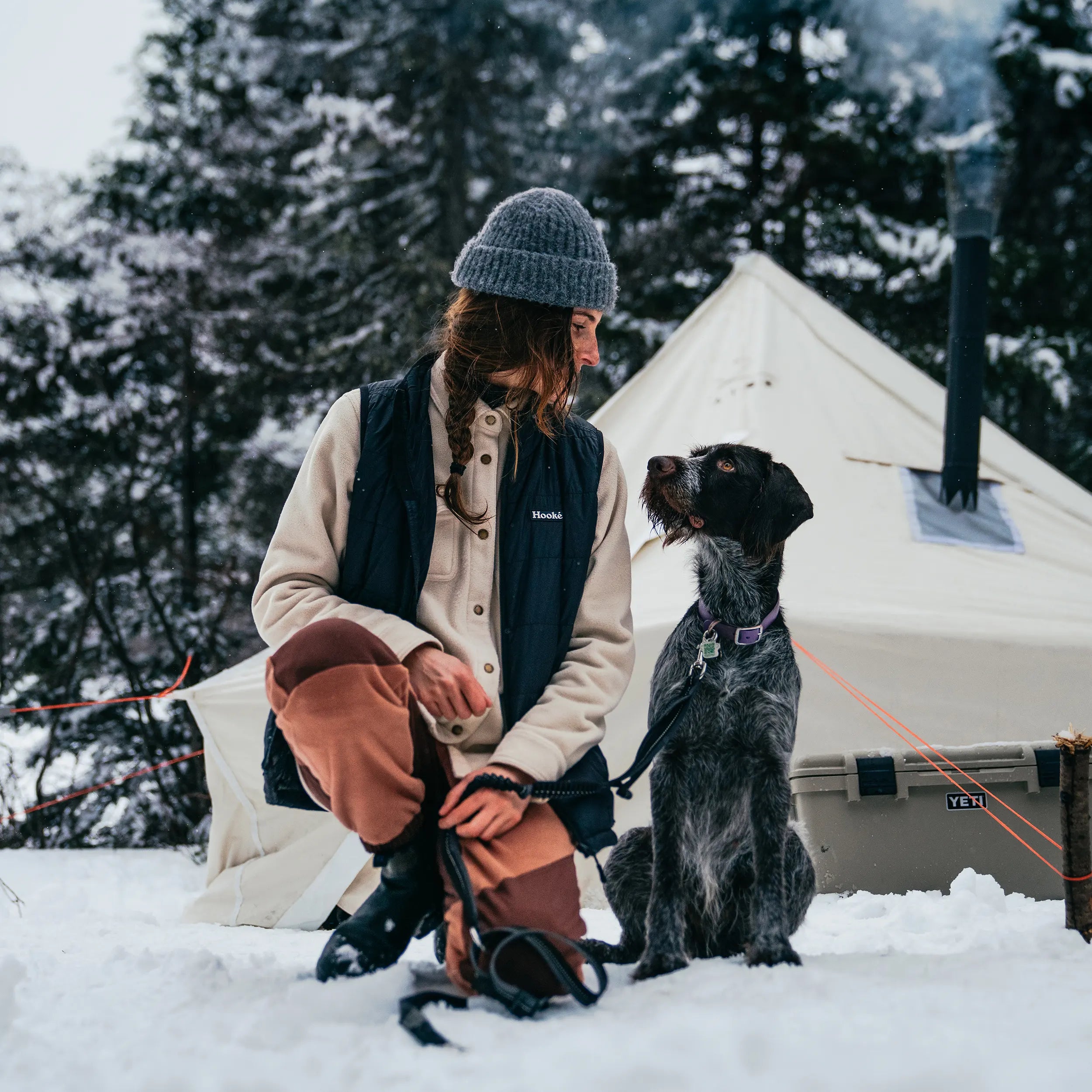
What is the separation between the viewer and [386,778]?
1.55 meters

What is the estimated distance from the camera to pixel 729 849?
1.79 meters

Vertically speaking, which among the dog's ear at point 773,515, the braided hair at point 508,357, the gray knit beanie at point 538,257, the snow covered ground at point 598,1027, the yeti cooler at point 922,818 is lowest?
the yeti cooler at point 922,818

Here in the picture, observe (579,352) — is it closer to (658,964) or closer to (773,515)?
(773,515)

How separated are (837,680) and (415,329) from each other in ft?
20.5

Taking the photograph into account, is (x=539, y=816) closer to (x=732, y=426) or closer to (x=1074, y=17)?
(x=732, y=426)

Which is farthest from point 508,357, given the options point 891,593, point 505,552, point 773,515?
point 891,593

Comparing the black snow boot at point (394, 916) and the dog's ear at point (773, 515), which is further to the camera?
the dog's ear at point (773, 515)

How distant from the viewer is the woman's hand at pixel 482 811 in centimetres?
154

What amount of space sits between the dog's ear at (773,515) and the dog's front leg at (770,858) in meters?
0.37

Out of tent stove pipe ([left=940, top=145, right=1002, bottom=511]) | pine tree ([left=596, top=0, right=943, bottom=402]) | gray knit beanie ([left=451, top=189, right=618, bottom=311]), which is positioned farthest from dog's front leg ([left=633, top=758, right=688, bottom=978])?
pine tree ([left=596, top=0, right=943, bottom=402])

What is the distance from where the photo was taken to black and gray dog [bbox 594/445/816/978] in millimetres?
1729

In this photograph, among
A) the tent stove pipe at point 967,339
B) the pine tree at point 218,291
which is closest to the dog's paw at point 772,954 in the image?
the tent stove pipe at point 967,339

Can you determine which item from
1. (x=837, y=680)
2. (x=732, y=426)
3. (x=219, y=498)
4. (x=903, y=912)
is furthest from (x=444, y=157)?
(x=903, y=912)

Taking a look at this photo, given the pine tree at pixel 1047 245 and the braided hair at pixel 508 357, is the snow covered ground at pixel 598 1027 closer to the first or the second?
the braided hair at pixel 508 357
